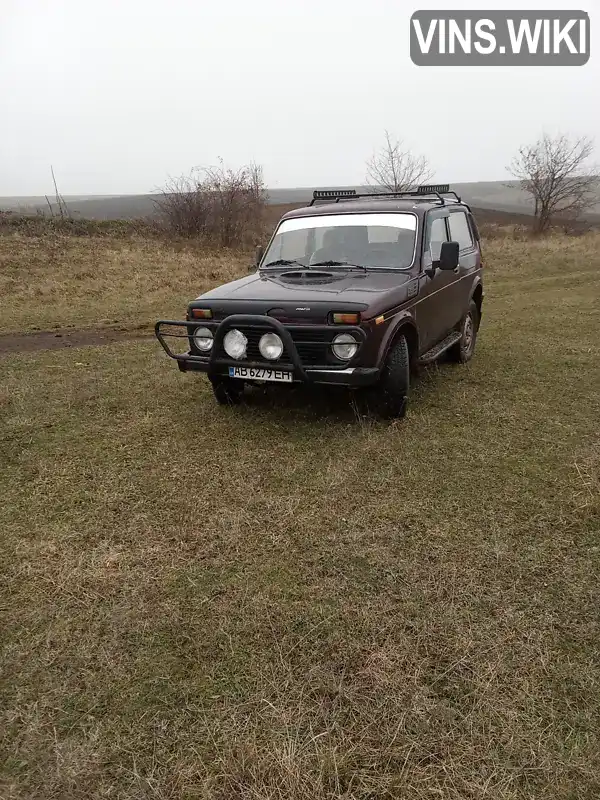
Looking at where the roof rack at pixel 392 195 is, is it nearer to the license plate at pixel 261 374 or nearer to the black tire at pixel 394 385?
the black tire at pixel 394 385

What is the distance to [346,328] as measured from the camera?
13.6ft

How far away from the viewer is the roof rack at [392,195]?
6266 mm

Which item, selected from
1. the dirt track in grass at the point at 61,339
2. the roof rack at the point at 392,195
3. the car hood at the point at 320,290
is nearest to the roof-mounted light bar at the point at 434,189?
the roof rack at the point at 392,195

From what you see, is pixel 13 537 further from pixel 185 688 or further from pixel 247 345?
pixel 247 345

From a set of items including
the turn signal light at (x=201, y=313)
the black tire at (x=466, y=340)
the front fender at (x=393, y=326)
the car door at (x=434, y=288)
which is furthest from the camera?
the black tire at (x=466, y=340)

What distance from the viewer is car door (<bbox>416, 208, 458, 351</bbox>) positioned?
5.20 metres

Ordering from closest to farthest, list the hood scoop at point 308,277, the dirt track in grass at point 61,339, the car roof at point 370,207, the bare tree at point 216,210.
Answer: the hood scoop at point 308,277 → the car roof at point 370,207 → the dirt track in grass at point 61,339 → the bare tree at point 216,210

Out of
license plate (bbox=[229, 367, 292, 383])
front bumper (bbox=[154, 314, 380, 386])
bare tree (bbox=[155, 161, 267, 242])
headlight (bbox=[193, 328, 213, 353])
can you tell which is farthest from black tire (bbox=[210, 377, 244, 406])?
bare tree (bbox=[155, 161, 267, 242])

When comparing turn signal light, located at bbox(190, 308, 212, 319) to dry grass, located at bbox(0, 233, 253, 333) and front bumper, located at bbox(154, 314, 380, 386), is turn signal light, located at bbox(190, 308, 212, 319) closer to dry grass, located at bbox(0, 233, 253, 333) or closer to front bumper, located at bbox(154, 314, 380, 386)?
front bumper, located at bbox(154, 314, 380, 386)

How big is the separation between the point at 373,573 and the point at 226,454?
5.73 ft

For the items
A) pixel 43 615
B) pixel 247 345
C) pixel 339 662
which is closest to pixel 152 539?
pixel 43 615

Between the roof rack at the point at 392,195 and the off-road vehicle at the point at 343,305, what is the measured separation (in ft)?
0.08

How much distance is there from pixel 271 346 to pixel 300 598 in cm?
213

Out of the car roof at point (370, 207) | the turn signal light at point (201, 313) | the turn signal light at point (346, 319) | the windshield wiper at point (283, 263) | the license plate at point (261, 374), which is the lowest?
the license plate at point (261, 374)
